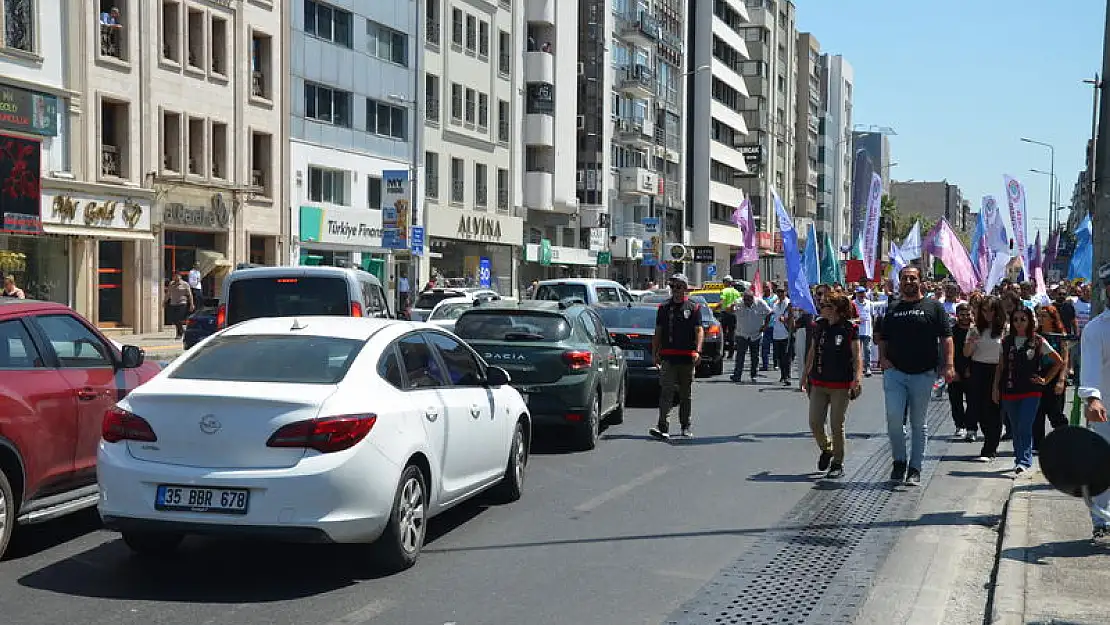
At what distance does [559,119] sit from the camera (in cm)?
5959

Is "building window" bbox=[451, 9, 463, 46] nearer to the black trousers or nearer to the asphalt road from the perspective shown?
the black trousers

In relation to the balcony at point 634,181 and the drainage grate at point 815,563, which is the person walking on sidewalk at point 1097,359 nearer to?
the drainage grate at point 815,563

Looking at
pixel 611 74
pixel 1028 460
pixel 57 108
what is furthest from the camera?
pixel 611 74

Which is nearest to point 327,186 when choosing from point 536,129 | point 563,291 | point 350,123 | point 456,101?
point 350,123

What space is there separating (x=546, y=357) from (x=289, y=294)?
3469 mm

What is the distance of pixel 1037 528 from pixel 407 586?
445 centimetres

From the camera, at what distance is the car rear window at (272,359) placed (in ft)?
24.7

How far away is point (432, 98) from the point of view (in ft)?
166

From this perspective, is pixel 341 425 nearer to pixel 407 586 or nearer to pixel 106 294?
pixel 407 586

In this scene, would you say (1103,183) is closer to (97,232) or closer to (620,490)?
(620,490)

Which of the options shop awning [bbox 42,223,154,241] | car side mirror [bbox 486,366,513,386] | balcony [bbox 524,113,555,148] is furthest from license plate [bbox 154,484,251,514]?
balcony [bbox 524,113,555,148]

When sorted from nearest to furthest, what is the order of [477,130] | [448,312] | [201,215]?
[448,312], [201,215], [477,130]

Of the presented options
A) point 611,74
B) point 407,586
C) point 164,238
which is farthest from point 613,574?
point 611,74

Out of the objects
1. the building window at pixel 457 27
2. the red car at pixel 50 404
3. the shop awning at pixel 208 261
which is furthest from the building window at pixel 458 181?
the red car at pixel 50 404
